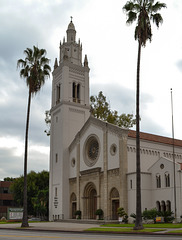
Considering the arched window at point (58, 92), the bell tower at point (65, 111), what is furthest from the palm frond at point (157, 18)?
the arched window at point (58, 92)

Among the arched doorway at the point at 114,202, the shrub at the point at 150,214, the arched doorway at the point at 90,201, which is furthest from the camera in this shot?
the arched doorway at the point at 90,201

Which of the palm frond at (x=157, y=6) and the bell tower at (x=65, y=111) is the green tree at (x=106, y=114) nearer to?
the bell tower at (x=65, y=111)

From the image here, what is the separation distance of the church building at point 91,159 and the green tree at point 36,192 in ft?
19.6

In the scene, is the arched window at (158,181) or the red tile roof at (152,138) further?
the red tile roof at (152,138)

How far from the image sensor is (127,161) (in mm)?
41250

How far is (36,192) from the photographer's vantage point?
61938 millimetres

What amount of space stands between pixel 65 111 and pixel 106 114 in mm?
15095

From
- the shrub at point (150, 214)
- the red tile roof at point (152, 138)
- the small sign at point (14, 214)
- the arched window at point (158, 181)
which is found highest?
the red tile roof at point (152, 138)

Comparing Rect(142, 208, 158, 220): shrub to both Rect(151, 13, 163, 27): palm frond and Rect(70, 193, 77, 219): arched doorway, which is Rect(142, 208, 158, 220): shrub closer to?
Rect(70, 193, 77, 219): arched doorway

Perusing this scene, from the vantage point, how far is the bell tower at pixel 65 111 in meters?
51.8

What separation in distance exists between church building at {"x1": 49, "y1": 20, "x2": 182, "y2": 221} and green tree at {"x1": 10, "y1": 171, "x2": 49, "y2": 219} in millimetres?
5976

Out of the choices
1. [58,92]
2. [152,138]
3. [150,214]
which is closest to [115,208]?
[150,214]

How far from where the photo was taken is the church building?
39.6 meters

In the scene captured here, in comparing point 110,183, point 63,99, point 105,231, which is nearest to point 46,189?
point 63,99
